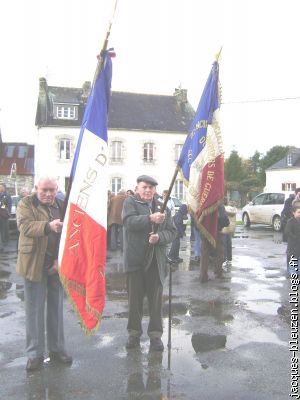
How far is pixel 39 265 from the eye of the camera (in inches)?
191

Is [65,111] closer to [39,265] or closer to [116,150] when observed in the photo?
[116,150]

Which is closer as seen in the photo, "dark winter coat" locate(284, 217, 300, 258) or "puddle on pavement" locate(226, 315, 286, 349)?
"puddle on pavement" locate(226, 315, 286, 349)

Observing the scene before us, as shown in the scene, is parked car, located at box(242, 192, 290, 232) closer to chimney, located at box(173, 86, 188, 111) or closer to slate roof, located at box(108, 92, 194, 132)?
slate roof, located at box(108, 92, 194, 132)

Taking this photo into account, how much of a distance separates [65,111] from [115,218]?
29201 mm

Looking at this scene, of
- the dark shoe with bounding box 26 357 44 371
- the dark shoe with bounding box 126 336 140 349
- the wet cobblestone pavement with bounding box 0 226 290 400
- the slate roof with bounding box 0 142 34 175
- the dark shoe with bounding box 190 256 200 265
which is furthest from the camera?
the slate roof with bounding box 0 142 34 175

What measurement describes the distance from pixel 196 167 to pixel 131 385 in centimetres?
407

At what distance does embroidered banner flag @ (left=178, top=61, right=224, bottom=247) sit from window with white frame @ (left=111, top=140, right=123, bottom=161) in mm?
33998

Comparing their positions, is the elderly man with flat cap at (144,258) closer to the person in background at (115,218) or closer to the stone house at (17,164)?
the person in background at (115,218)

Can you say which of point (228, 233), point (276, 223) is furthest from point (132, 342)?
point (276, 223)

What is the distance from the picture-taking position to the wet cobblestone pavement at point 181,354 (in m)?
4.50

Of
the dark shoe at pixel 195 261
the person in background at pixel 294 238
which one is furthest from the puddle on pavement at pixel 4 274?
the person in background at pixel 294 238

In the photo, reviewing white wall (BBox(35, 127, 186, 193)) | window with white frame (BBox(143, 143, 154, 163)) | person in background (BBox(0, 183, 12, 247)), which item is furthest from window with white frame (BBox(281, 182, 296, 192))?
person in background (BBox(0, 183, 12, 247))

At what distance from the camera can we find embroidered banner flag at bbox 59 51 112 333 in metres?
4.74

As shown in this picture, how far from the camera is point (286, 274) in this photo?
10.6 metres
